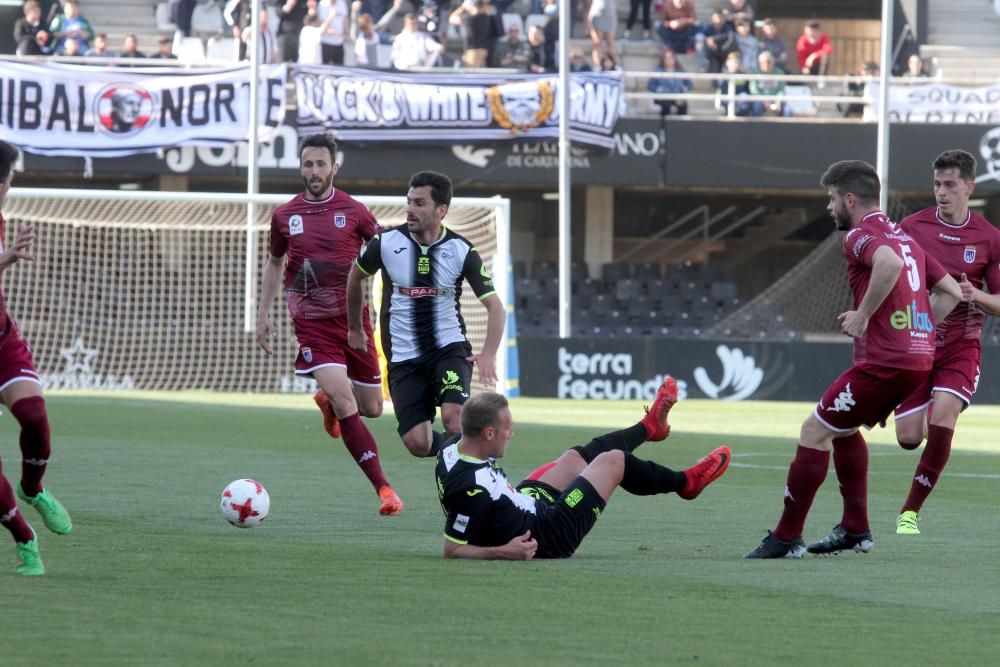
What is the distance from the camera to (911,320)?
7.58 metres

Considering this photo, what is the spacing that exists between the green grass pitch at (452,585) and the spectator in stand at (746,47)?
1882 cm

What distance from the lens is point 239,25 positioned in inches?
1095

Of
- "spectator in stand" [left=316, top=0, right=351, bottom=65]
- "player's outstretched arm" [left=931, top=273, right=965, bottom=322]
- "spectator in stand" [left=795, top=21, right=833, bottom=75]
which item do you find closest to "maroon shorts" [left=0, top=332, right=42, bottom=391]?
"player's outstretched arm" [left=931, top=273, right=965, bottom=322]

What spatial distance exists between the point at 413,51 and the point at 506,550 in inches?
859

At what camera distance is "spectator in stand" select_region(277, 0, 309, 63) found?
28.0m

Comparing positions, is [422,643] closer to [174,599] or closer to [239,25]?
[174,599]

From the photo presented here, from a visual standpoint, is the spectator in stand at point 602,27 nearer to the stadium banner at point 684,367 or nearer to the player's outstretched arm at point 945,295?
the stadium banner at point 684,367

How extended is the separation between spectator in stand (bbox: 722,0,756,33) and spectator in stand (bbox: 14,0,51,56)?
12.5 metres

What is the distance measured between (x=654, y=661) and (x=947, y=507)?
5843 mm

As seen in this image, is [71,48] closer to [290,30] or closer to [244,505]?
[290,30]

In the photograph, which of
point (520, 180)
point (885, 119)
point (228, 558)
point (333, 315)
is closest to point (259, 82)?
point (520, 180)

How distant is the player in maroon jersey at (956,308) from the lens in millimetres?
9016

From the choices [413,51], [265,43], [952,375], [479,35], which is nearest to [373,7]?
[413,51]

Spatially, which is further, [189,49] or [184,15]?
[184,15]
